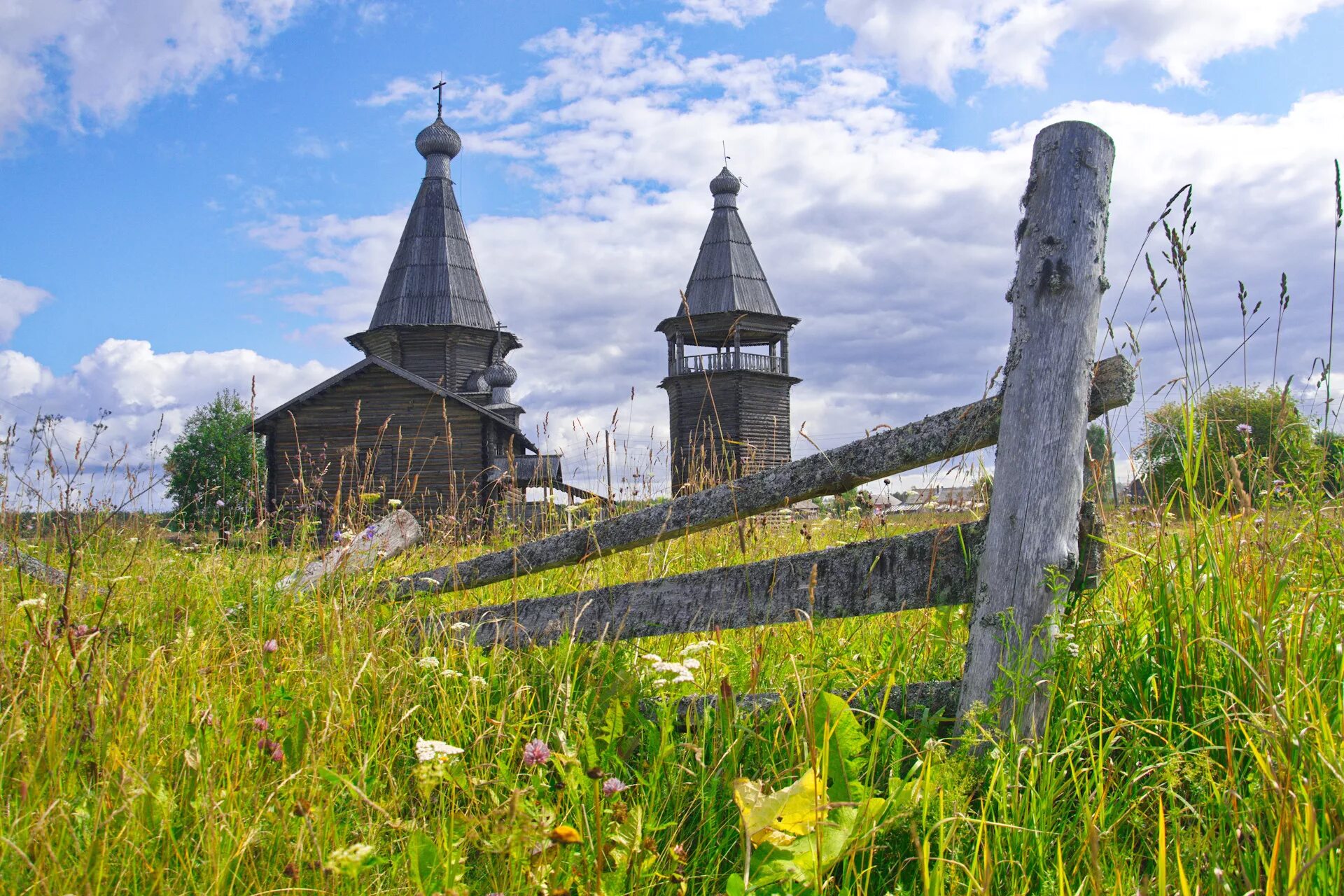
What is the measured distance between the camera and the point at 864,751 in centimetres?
243

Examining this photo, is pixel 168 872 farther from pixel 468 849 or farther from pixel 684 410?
pixel 684 410

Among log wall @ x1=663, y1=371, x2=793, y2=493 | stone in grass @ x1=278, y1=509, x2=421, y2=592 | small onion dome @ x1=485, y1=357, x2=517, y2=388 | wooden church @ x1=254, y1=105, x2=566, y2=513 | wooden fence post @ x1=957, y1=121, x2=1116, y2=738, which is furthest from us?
small onion dome @ x1=485, y1=357, x2=517, y2=388

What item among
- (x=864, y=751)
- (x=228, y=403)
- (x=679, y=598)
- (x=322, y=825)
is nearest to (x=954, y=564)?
(x=864, y=751)

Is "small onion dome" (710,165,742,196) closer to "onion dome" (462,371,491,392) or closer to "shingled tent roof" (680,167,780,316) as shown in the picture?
"shingled tent roof" (680,167,780,316)

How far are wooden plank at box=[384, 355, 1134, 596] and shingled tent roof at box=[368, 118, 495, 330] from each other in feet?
93.6

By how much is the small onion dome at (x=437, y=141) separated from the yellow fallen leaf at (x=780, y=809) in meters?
37.0

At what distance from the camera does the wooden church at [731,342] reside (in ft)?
95.2

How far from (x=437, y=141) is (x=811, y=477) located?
3617 cm

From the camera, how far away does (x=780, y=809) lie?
177cm

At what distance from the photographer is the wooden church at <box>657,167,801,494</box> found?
29.0m

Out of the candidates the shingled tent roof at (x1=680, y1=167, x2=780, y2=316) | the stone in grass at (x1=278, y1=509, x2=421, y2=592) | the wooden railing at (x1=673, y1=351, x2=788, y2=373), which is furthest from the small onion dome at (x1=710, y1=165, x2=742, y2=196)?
the stone in grass at (x1=278, y1=509, x2=421, y2=592)

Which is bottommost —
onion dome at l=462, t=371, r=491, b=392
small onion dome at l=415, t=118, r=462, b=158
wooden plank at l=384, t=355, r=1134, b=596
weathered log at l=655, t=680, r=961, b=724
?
weathered log at l=655, t=680, r=961, b=724

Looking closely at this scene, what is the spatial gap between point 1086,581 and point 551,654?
1.73 m

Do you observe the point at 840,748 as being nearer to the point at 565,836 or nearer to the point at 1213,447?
the point at 565,836
